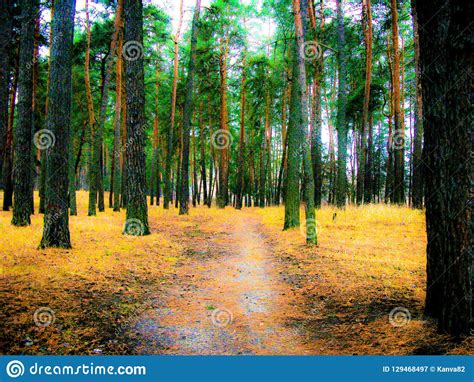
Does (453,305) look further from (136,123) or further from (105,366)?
(136,123)

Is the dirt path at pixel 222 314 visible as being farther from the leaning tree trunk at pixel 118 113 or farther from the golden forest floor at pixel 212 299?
the leaning tree trunk at pixel 118 113

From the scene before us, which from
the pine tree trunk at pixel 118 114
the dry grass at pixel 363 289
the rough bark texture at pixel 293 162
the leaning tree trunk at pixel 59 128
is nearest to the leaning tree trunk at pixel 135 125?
the leaning tree trunk at pixel 59 128

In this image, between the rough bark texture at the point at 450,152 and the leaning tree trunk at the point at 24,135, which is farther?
the leaning tree trunk at the point at 24,135

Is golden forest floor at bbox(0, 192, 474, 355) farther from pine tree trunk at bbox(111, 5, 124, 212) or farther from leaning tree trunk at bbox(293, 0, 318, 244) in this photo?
pine tree trunk at bbox(111, 5, 124, 212)

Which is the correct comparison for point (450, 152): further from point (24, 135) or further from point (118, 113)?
point (118, 113)

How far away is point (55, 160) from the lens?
767cm

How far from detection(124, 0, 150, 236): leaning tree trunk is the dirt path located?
3613 millimetres

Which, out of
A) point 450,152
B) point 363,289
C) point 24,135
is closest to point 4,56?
point 450,152

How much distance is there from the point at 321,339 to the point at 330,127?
2910cm

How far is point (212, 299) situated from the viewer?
18.1ft

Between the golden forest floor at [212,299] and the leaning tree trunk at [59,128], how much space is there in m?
0.63

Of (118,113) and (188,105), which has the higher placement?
(188,105)

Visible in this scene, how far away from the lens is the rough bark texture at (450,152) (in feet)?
11.5

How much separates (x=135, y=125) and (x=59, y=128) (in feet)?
9.40
